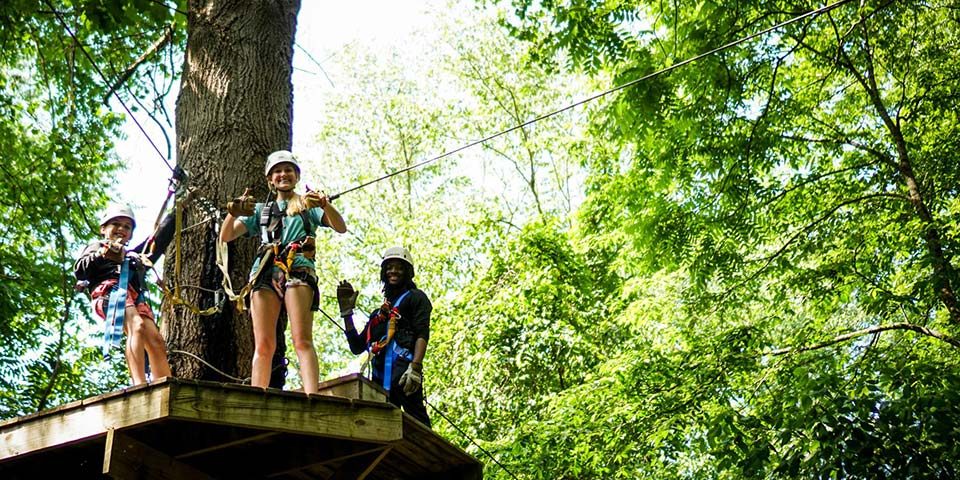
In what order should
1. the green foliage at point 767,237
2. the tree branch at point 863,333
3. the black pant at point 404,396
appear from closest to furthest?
the black pant at point 404,396 → the green foliage at point 767,237 → the tree branch at point 863,333

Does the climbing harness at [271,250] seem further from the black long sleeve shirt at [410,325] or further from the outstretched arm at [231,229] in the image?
the black long sleeve shirt at [410,325]

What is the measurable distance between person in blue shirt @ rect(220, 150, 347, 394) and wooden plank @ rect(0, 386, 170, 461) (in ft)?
2.43

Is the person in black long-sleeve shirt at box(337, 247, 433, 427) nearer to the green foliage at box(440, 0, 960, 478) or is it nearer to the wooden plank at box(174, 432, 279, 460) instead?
the wooden plank at box(174, 432, 279, 460)

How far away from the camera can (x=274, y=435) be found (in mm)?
3699

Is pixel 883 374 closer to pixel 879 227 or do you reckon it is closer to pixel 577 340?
pixel 879 227

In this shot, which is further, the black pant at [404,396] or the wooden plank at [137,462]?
the black pant at [404,396]

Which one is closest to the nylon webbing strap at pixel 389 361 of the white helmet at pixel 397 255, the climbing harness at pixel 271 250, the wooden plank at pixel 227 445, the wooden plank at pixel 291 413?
the white helmet at pixel 397 255

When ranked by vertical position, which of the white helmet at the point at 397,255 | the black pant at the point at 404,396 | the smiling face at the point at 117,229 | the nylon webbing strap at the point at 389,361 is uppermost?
the white helmet at the point at 397,255

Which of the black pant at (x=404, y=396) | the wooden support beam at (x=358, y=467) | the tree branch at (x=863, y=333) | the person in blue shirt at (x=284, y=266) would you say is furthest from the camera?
the tree branch at (x=863, y=333)

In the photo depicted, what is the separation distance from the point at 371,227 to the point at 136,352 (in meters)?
14.3

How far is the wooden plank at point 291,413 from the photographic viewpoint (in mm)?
3271

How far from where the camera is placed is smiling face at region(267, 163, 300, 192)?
4.41 meters

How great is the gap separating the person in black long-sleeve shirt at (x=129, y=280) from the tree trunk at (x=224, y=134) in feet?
0.43

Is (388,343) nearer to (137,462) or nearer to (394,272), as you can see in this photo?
(394,272)
